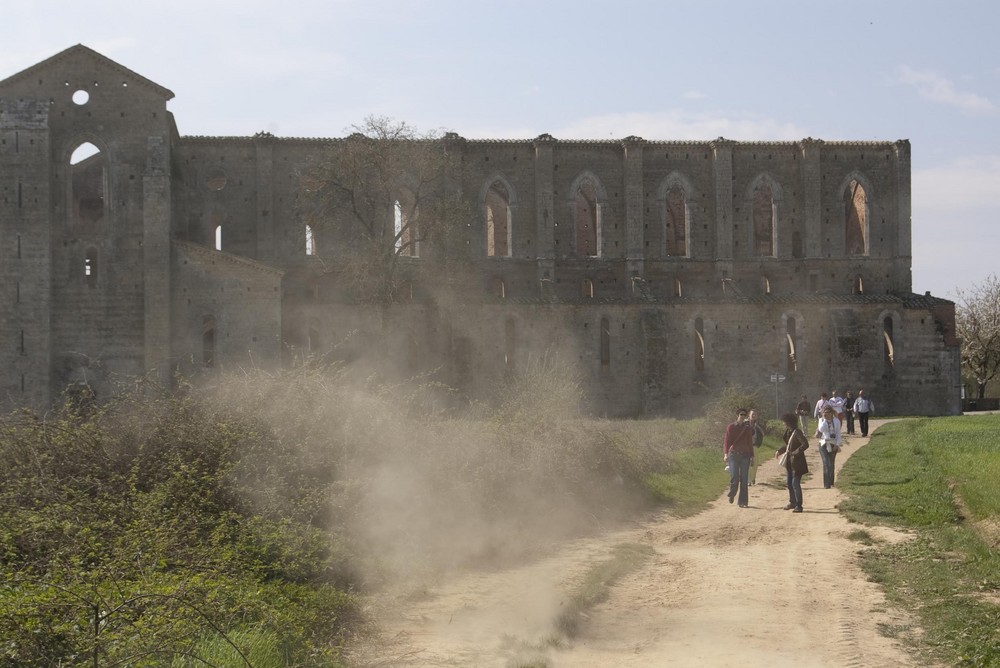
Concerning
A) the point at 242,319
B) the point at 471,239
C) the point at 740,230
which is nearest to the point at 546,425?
the point at 242,319

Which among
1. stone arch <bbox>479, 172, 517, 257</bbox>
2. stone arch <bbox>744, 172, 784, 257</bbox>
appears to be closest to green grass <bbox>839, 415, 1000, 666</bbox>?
stone arch <bbox>744, 172, 784, 257</bbox>

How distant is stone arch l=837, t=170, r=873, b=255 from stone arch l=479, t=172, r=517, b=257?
13.3 m

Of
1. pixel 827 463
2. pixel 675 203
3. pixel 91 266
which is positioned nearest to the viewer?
pixel 827 463

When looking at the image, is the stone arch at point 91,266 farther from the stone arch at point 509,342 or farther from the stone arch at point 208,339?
the stone arch at point 509,342

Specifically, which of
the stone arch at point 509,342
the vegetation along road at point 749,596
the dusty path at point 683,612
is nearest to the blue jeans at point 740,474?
the vegetation along road at point 749,596

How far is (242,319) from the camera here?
32062 mm

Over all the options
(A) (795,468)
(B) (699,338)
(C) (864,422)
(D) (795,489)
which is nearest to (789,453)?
(A) (795,468)

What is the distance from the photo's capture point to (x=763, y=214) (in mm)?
44031

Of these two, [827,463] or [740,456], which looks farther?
[827,463]

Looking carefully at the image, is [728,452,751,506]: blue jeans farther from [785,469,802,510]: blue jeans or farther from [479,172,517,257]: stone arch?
[479,172,517,257]: stone arch

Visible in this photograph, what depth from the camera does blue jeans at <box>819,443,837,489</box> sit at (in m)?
18.9

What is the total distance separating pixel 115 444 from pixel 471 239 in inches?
1113

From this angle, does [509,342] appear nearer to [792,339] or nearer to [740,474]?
[792,339]

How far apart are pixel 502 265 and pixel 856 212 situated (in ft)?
49.4
